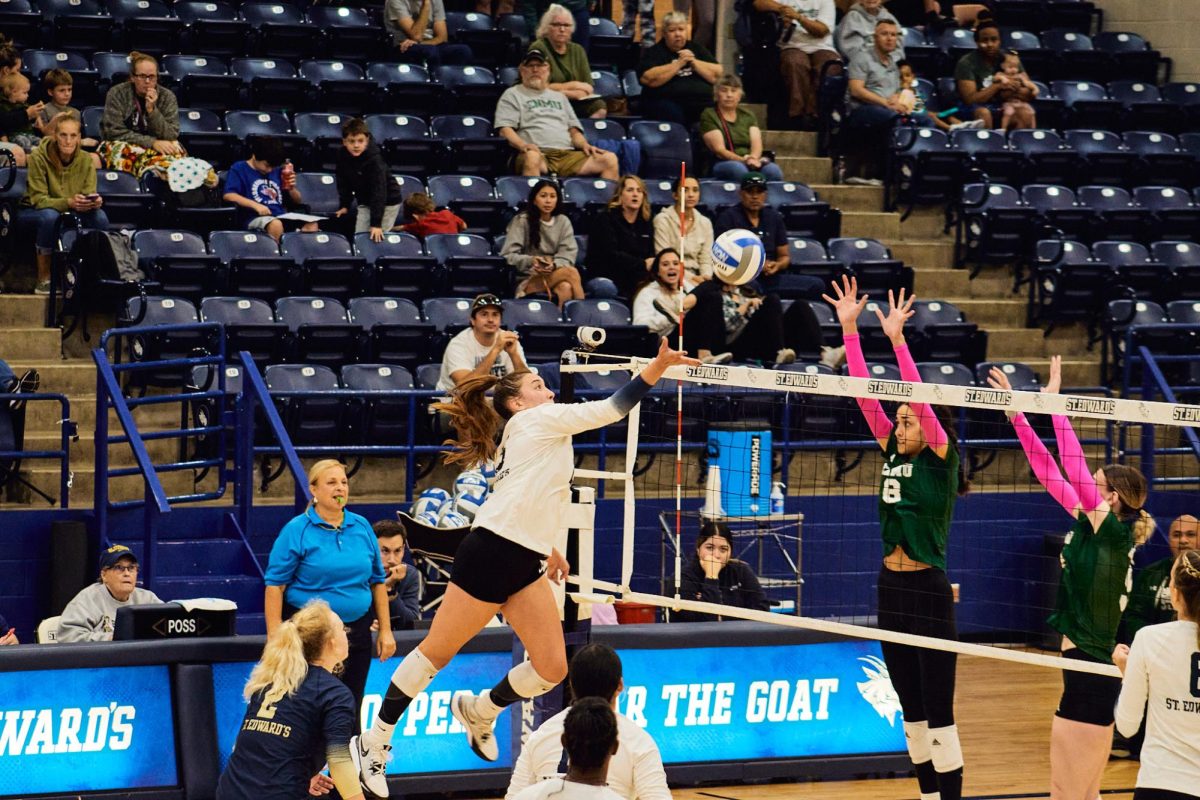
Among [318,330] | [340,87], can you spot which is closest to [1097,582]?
[318,330]

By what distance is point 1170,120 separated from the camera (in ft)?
61.3

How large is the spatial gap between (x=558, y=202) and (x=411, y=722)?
221 inches

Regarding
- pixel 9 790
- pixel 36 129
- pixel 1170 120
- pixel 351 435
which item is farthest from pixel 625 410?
pixel 1170 120

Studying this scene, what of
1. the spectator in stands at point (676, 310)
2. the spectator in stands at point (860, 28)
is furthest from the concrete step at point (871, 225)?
the spectator in stands at point (676, 310)

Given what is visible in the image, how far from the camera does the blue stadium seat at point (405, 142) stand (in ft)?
50.0

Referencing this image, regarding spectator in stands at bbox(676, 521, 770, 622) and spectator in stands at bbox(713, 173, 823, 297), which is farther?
spectator in stands at bbox(713, 173, 823, 297)

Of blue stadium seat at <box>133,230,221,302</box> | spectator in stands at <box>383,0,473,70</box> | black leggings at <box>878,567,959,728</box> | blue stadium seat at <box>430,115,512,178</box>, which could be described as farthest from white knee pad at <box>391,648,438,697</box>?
spectator in stands at <box>383,0,473,70</box>

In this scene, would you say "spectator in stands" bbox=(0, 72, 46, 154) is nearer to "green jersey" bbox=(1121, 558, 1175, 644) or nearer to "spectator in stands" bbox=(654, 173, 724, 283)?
"spectator in stands" bbox=(654, 173, 724, 283)

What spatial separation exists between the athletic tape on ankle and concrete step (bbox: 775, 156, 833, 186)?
10079mm

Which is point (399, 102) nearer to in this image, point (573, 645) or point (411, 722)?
point (411, 722)

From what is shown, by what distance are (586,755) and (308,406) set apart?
7.47m

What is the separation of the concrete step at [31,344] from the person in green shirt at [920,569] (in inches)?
276

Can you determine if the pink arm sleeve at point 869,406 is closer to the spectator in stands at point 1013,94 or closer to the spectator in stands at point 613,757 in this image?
the spectator in stands at point 613,757

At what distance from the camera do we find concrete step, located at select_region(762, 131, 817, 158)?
17609 millimetres
